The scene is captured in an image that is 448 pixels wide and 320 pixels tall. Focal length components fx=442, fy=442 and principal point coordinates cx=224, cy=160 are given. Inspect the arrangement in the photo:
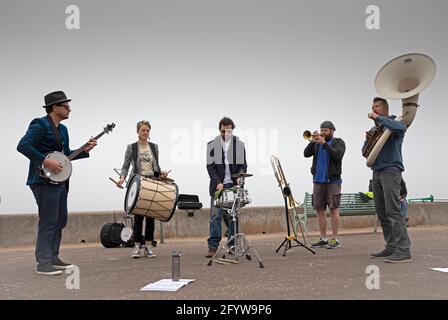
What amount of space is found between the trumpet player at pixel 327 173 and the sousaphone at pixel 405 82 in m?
1.46

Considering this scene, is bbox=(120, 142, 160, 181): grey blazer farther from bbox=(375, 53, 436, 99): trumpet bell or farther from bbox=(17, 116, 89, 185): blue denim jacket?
bbox=(375, 53, 436, 99): trumpet bell

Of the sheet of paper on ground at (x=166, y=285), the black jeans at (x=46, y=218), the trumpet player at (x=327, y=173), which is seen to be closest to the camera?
the sheet of paper on ground at (x=166, y=285)

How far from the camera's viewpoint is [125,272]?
5352mm

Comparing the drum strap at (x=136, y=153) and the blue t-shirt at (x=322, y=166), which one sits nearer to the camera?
the drum strap at (x=136, y=153)

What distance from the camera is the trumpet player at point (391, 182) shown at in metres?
5.59

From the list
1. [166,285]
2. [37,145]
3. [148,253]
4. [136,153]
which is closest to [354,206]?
[148,253]

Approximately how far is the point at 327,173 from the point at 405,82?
2.14m

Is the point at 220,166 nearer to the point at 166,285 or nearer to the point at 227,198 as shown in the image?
the point at 227,198

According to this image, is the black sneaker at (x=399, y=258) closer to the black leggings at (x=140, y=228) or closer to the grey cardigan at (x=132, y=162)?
the black leggings at (x=140, y=228)

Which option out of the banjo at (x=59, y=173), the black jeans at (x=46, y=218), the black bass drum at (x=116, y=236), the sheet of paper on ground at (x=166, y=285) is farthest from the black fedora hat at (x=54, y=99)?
the black bass drum at (x=116, y=236)

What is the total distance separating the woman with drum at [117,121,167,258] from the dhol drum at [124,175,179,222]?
286 millimetres

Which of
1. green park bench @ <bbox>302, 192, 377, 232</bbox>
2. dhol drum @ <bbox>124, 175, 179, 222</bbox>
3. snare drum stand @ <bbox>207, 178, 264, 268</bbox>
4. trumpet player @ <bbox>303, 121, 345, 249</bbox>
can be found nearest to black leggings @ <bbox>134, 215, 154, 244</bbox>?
dhol drum @ <bbox>124, 175, 179, 222</bbox>

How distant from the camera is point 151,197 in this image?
6414 millimetres

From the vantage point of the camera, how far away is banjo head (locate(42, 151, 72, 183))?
519 centimetres
